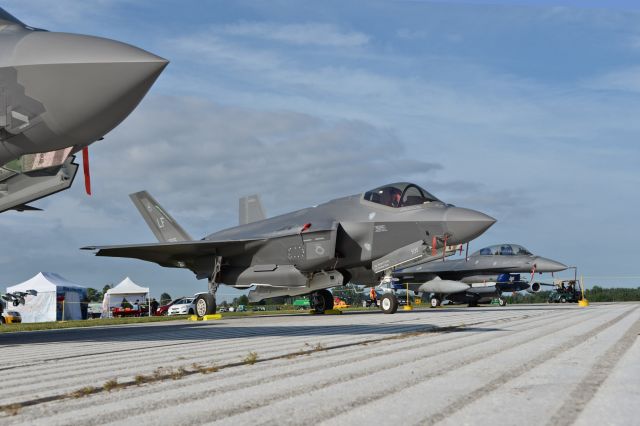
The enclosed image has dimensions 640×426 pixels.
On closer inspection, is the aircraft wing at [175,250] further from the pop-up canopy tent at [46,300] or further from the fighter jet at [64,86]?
the pop-up canopy tent at [46,300]

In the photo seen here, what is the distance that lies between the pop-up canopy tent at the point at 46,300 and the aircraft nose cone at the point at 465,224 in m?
22.9

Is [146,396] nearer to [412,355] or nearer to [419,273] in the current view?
[412,355]

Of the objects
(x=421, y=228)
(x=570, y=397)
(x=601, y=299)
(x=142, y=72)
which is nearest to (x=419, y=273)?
(x=421, y=228)

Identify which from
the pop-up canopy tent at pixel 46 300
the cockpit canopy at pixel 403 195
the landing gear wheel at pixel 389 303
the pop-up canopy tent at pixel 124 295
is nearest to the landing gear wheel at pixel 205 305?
the landing gear wheel at pixel 389 303

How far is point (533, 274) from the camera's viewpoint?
92.4 feet

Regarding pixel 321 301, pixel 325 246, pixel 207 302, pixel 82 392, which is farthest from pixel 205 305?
pixel 82 392

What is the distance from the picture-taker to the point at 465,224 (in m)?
15.3

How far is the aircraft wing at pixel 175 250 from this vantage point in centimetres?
1834

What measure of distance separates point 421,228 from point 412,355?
10416 mm

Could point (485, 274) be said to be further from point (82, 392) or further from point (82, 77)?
point (82, 392)

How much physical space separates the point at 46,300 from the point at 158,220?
42.4 feet

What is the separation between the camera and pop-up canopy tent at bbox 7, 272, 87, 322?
31.9 metres

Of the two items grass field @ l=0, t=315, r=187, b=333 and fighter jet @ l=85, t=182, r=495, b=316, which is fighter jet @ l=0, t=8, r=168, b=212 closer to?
fighter jet @ l=85, t=182, r=495, b=316

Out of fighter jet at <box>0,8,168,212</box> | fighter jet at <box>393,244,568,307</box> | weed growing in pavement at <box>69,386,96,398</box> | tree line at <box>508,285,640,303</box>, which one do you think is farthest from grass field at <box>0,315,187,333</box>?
tree line at <box>508,285,640,303</box>
